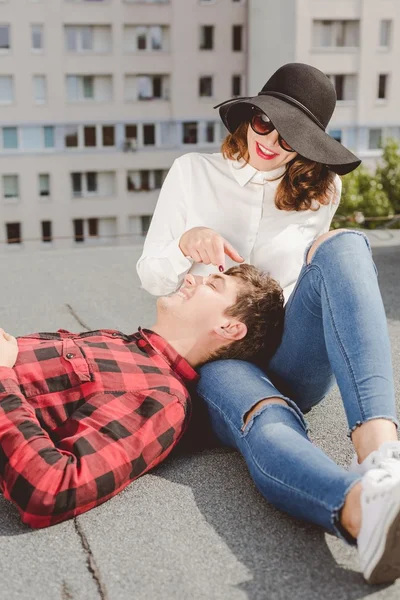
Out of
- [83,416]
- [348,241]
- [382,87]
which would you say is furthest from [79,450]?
[382,87]

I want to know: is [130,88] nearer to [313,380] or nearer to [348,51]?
[348,51]

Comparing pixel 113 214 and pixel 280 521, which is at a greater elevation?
pixel 280 521

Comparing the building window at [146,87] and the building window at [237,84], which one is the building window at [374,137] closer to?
the building window at [237,84]

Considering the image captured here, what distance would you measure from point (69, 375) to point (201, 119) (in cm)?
2994

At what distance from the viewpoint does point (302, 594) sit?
119cm

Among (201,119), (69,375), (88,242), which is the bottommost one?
(88,242)

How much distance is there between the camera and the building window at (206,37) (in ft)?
98.7

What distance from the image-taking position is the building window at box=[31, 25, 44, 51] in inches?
1158

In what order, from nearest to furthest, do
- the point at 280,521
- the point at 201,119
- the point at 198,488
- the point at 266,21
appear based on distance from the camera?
the point at 280,521, the point at 198,488, the point at 266,21, the point at 201,119

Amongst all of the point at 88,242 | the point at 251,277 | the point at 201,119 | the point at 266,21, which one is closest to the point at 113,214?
the point at 88,242

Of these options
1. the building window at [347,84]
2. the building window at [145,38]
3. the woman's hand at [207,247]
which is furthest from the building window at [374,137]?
the woman's hand at [207,247]

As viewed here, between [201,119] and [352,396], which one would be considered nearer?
[352,396]

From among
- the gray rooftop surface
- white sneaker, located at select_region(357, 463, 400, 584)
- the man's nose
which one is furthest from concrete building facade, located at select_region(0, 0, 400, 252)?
white sneaker, located at select_region(357, 463, 400, 584)

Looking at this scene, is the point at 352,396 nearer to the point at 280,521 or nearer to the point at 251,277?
the point at 280,521
